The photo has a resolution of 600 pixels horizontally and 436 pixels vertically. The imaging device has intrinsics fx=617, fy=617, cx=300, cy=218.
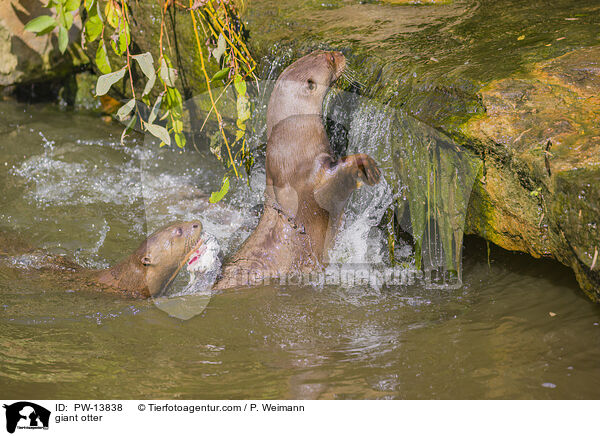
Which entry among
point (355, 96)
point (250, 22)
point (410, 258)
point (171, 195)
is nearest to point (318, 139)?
point (355, 96)

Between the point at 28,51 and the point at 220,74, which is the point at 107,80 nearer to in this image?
the point at 220,74

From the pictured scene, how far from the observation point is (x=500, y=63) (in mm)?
3018

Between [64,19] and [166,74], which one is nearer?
[64,19]

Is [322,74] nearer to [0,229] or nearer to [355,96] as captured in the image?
[355,96]

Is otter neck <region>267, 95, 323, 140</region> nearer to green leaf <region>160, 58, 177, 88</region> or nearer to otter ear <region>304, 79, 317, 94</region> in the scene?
otter ear <region>304, 79, 317, 94</region>

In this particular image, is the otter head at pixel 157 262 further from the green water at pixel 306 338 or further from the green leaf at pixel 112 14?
the green leaf at pixel 112 14

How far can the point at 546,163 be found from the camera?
8.07 ft

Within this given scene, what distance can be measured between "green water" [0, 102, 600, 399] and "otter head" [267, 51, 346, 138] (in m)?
0.85

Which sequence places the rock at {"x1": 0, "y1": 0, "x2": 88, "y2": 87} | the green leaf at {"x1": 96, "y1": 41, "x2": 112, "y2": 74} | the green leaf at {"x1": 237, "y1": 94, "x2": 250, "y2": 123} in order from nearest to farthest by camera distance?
the green leaf at {"x1": 96, "y1": 41, "x2": 112, "y2": 74} < the green leaf at {"x1": 237, "y1": 94, "x2": 250, "y2": 123} < the rock at {"x1": 0, "y1": 0, "x2": 88, "y2": 87}

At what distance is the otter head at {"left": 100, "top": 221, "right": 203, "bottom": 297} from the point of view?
11.2 ft

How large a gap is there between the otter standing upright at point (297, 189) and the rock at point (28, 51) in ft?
9.16
